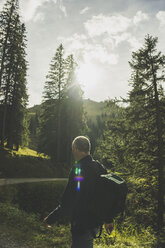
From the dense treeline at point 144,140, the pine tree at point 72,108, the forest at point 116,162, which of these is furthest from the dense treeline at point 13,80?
the dense treeline at point 144,140

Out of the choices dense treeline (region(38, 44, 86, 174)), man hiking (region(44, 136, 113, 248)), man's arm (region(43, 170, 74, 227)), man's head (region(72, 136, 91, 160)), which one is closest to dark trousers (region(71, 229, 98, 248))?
man hiking (region(44, 136, 113, 248))

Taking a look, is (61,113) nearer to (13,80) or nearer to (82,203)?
(13,80)

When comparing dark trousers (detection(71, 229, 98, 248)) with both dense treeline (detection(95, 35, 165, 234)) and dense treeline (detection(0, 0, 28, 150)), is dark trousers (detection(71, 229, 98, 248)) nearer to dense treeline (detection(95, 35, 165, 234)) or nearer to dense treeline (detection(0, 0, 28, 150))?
dense treeline (detection(95, 35, 165, 234))

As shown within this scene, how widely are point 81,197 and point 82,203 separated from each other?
0.28ft

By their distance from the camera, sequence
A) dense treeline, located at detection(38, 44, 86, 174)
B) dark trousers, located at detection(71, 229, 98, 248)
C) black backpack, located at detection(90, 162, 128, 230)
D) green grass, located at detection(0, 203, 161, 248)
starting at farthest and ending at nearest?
dense treeline, located at detection(38, 44, 86, 174) < green grass, located at detection(0, 203, 161, 248) < dark trousers, located at detection(71, 229, 98, 248) < black backpack, located at detection(90, 162, 128, 230)

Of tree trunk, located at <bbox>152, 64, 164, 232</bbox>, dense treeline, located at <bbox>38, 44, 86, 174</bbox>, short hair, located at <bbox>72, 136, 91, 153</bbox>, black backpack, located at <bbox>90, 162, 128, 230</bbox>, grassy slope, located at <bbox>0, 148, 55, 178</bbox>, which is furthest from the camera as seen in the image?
dense treeline, located at <bbox>38, 44, 86, 174</bbox>

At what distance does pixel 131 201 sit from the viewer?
10.8m

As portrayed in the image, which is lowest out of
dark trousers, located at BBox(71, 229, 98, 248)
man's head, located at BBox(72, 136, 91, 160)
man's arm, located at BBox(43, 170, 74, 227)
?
dark trousers, located at BBox(71, 229, 98, 248)

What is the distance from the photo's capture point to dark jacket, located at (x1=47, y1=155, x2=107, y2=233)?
259cm

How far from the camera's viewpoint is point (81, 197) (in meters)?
2.64

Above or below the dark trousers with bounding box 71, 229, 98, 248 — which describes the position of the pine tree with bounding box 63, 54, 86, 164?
above

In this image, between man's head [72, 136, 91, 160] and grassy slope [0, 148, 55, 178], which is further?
grassy slope [0, 148, 55, 178]

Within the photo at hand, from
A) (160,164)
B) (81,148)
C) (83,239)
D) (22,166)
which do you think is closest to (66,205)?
(83,239)

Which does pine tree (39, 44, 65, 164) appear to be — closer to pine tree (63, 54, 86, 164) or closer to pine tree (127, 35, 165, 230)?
pine tree (63, 54, 86, 164)
